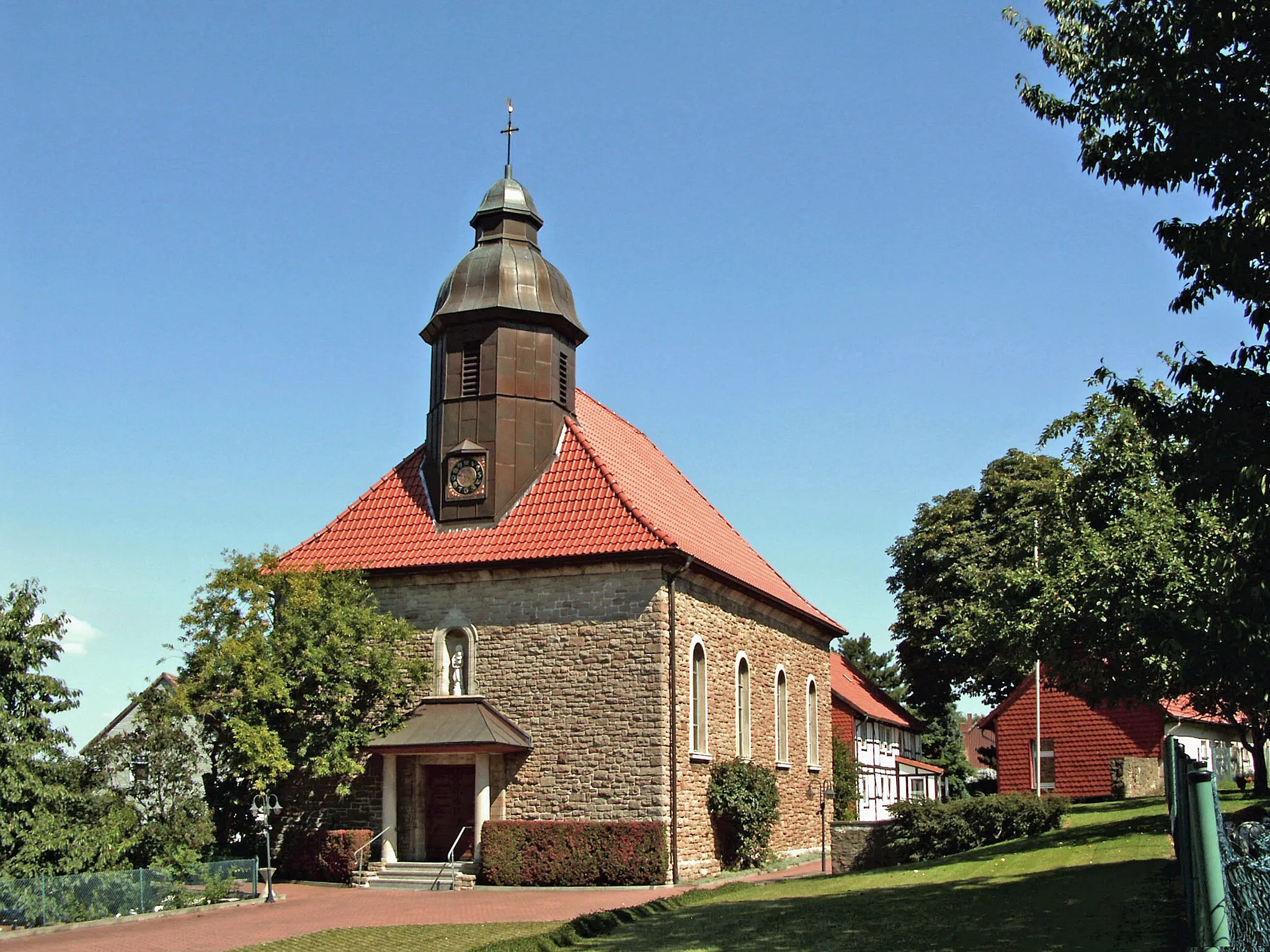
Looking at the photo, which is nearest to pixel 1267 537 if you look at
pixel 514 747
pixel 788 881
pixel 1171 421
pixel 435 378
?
pixel 1171 421

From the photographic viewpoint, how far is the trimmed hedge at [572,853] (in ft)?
72.2

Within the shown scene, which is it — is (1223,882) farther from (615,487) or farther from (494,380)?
(494,380)

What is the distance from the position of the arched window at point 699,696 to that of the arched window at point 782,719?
17.0 ft

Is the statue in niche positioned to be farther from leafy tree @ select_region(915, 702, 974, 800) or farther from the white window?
leafy tree @ select_region(915, 702, 974, 800)

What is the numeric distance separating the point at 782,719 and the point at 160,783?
A: 15.0m

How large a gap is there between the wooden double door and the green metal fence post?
19.5m

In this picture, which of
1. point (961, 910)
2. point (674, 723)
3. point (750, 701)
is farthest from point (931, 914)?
point (750, 701)

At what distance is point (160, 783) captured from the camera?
20.2m

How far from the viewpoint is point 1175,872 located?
535 inches

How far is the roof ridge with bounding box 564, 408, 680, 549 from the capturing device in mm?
23500

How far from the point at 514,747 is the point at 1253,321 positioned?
53.8 ft

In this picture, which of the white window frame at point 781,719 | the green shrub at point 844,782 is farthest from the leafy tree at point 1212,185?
the green shrub at point 844,782

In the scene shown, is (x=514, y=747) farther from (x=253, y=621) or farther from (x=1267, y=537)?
(x=1267, y=537)

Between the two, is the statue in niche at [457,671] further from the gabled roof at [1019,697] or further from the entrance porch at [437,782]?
the gabled roof at [1019,697]
